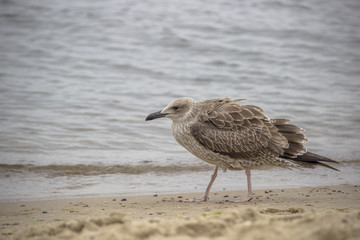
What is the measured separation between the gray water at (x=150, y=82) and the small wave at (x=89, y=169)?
3cm

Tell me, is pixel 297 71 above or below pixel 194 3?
below

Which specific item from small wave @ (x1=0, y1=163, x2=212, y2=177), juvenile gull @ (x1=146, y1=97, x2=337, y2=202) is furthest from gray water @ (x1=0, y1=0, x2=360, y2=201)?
juvenile gull @ (x1=146, y1=97, x2=337, y2=202)

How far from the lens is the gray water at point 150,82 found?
25.4ft

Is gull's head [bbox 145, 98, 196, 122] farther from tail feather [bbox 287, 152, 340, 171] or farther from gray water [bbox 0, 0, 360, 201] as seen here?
tail feather [bbox 287, 152, 340, 171]

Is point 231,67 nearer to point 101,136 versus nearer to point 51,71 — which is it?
point 51,71

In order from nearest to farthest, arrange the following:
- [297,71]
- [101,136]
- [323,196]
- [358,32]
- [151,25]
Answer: [323,196] < [101,136] < [297,71] < [151,25] < [358,32]

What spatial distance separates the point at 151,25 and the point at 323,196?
12326 millimetres

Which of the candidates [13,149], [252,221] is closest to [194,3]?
[13,149]

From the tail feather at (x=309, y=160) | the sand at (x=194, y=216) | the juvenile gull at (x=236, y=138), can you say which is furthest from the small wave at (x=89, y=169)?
the tail feather at (x=309, y=160)

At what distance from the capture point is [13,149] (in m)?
8.55

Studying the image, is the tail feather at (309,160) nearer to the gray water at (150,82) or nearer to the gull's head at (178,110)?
the gray water at (150,82)

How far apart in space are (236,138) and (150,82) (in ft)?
22.0

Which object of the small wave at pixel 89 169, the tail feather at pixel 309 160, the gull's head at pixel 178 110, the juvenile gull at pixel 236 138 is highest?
the gull's head at pixel 178 110

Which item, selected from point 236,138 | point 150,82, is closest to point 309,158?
point 236,138
